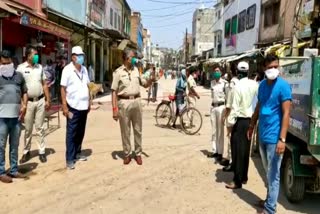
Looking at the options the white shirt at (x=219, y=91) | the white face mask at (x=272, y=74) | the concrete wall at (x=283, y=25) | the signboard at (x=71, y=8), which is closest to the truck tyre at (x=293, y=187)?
the white face mask at (x=272, y=74)

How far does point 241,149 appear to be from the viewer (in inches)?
237

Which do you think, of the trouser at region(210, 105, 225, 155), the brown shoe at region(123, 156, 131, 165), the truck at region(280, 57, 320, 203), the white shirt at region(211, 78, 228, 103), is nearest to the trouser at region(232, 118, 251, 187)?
the truck at region(280, 57, 320, 203)

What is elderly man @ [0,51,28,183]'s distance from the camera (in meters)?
5.91

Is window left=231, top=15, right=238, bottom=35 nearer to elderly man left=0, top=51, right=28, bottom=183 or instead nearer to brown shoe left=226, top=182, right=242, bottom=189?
brown shoe left=226, top=182, right=242, bottom=189

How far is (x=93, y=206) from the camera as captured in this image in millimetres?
5184

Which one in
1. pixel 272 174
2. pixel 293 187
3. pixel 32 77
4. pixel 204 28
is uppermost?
pixel 204 28

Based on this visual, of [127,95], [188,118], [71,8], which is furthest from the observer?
[71,8]

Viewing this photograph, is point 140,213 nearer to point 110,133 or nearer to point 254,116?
point 254,116

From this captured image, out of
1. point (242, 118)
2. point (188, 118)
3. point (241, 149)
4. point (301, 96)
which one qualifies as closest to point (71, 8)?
point (188, 118)

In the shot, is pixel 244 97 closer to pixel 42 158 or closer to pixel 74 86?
pixel 74 86

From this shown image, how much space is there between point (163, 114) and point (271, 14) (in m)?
14.5

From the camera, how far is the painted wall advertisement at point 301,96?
509cm

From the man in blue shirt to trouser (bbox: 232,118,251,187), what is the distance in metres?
1.05

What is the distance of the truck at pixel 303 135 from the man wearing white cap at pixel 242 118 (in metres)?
0.57
